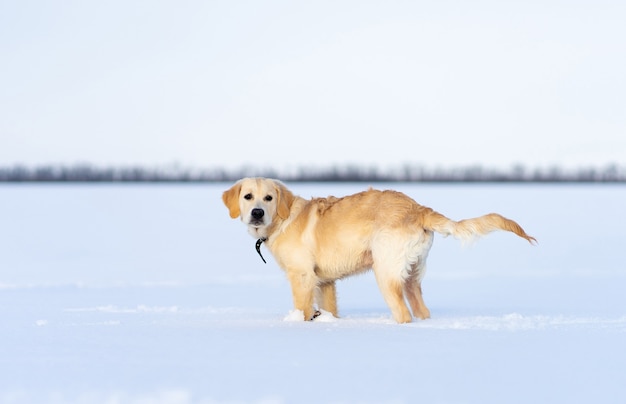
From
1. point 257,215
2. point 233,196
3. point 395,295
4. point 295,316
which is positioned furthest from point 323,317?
point 233,196

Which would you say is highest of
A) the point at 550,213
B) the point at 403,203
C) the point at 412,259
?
the point at 403,203

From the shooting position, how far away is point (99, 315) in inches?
304

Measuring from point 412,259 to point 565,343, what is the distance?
63.8 inches

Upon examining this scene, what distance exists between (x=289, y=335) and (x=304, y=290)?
3.61ft

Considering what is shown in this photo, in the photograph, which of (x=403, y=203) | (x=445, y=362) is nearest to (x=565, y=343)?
(x=445, y=362)

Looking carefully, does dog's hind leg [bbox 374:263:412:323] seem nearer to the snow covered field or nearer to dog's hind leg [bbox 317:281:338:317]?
the snow covered field

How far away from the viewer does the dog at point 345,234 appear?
7.22 m

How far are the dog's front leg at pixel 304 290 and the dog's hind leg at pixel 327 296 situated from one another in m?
0.29

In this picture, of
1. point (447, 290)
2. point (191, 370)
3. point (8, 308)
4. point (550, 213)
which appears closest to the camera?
point (191, 370)

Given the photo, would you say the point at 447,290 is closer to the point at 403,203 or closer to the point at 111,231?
the point at 403,203

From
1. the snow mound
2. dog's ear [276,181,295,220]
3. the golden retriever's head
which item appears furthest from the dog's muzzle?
the snow mound

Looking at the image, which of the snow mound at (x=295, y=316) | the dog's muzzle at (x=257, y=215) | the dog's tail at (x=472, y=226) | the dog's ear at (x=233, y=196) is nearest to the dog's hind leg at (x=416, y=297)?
the dog's tail at (x=472, y=226)

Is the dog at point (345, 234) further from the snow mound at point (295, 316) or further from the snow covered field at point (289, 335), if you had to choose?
the snow covered field at point (289, 335)

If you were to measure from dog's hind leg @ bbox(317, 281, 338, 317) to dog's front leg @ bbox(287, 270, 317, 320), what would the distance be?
292 millimetres
